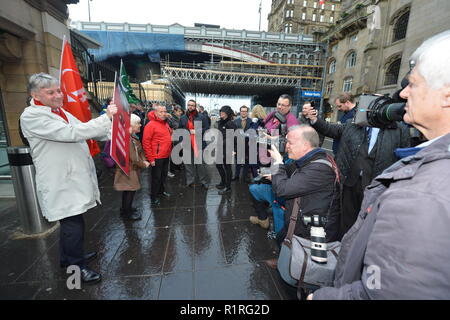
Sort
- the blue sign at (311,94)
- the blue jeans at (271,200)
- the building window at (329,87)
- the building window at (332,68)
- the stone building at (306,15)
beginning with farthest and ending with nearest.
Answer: the stone building at (306,15), the building window at (332,68), the building window at (329,87), the blue sign at (311,94), the blue jeans at (271,200)

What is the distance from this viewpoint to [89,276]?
2.17 meters

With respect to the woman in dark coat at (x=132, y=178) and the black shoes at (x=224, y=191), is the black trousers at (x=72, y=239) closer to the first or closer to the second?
the woman in dark coat at (x=132, y=178)

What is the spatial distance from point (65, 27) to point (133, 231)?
209 inches

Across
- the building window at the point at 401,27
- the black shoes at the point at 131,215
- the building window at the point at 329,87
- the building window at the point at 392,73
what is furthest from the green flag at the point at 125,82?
the building window at the point at 329,87

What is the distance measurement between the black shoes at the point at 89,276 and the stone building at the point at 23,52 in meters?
4.34

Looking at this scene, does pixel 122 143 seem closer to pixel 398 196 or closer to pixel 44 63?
pixel 398 196

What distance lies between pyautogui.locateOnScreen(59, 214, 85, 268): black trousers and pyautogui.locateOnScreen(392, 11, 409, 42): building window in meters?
26.9

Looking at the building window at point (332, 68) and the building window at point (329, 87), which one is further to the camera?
the building window at point (332, 68)

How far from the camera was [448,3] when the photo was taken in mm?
14109

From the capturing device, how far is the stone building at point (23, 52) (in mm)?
4048

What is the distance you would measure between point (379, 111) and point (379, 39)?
26.4 m

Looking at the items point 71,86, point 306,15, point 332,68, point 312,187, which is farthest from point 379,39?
point 306,15

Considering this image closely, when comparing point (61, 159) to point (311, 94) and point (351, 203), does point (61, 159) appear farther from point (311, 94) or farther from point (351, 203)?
point (311, 94)
